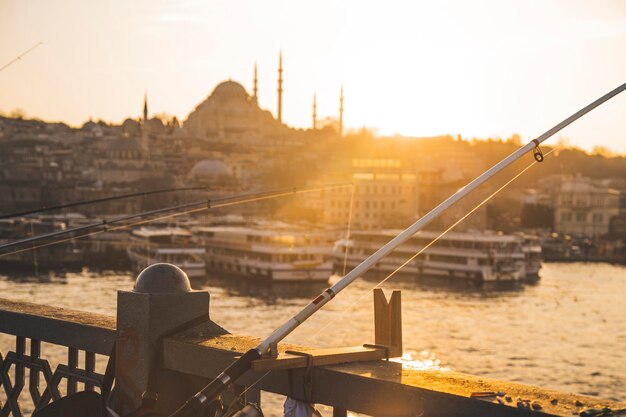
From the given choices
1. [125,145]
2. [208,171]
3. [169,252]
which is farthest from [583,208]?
[169,252]

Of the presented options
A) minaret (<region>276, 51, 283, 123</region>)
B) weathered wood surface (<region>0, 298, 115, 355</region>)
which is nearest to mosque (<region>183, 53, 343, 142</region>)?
minaret (<region>276, 51, 283, 123</region>)

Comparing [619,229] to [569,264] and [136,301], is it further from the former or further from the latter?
[136,301]

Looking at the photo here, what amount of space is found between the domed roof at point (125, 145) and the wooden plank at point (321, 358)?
284ft

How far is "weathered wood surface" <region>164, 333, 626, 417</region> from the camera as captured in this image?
2.27 m

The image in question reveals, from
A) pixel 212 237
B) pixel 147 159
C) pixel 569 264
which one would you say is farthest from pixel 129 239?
pixel 147 159

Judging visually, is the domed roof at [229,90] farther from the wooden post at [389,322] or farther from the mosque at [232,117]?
the wooden post at [389,322]

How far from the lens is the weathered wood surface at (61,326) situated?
11.2 feet

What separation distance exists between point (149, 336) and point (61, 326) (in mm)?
564

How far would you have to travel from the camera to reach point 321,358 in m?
2.66

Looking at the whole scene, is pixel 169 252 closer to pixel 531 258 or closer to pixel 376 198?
pixel 531 258

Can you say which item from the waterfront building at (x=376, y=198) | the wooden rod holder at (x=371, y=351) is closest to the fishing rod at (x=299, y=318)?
the wooden rod holder at (x=371, y=351)

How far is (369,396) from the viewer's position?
2.52 meters

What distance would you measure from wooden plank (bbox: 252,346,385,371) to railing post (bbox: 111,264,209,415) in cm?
61

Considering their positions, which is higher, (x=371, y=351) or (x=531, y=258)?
(x=371, y=351)
